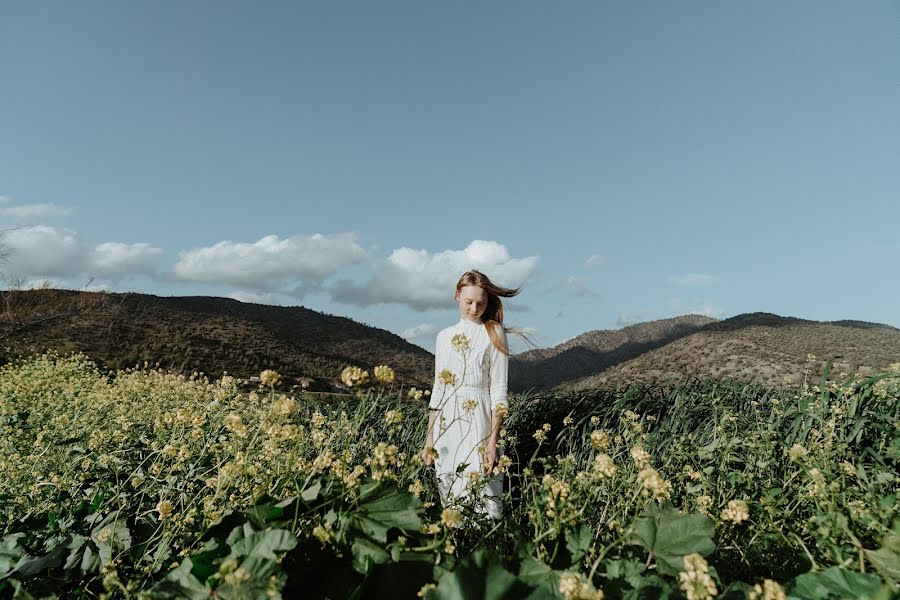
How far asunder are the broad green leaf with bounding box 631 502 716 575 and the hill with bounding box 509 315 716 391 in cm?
1362

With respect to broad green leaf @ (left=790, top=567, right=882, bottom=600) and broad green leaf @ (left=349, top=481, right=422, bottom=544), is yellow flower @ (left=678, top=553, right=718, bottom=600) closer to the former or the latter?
broad green leaf @ (left=790, top=567, right=882, bottom=600)

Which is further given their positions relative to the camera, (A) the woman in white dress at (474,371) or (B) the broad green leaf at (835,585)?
(A) the woman in white dress at (474,371)

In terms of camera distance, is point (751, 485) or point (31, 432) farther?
point (31, 432)

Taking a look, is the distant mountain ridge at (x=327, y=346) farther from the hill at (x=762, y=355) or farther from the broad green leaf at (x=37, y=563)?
the broad green leaf at (x=37, y=563)

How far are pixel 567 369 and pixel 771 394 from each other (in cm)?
1090

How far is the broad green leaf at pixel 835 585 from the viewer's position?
3.86ft

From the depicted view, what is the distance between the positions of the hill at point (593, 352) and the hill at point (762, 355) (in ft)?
7.35

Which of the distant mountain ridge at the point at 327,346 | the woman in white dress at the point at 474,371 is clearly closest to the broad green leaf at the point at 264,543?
the woman in white dress at the point at 474,371

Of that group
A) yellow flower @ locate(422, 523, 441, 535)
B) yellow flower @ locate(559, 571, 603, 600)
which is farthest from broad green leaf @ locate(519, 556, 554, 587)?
yellow flower @ locate(422, 523, 441, 535)

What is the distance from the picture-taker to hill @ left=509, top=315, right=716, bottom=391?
53.8ft

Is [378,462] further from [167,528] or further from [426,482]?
[426,482]

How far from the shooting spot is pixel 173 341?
11.8m

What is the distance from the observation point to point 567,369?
55.5 ft

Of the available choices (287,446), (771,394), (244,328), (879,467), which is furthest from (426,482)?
(244,328)
